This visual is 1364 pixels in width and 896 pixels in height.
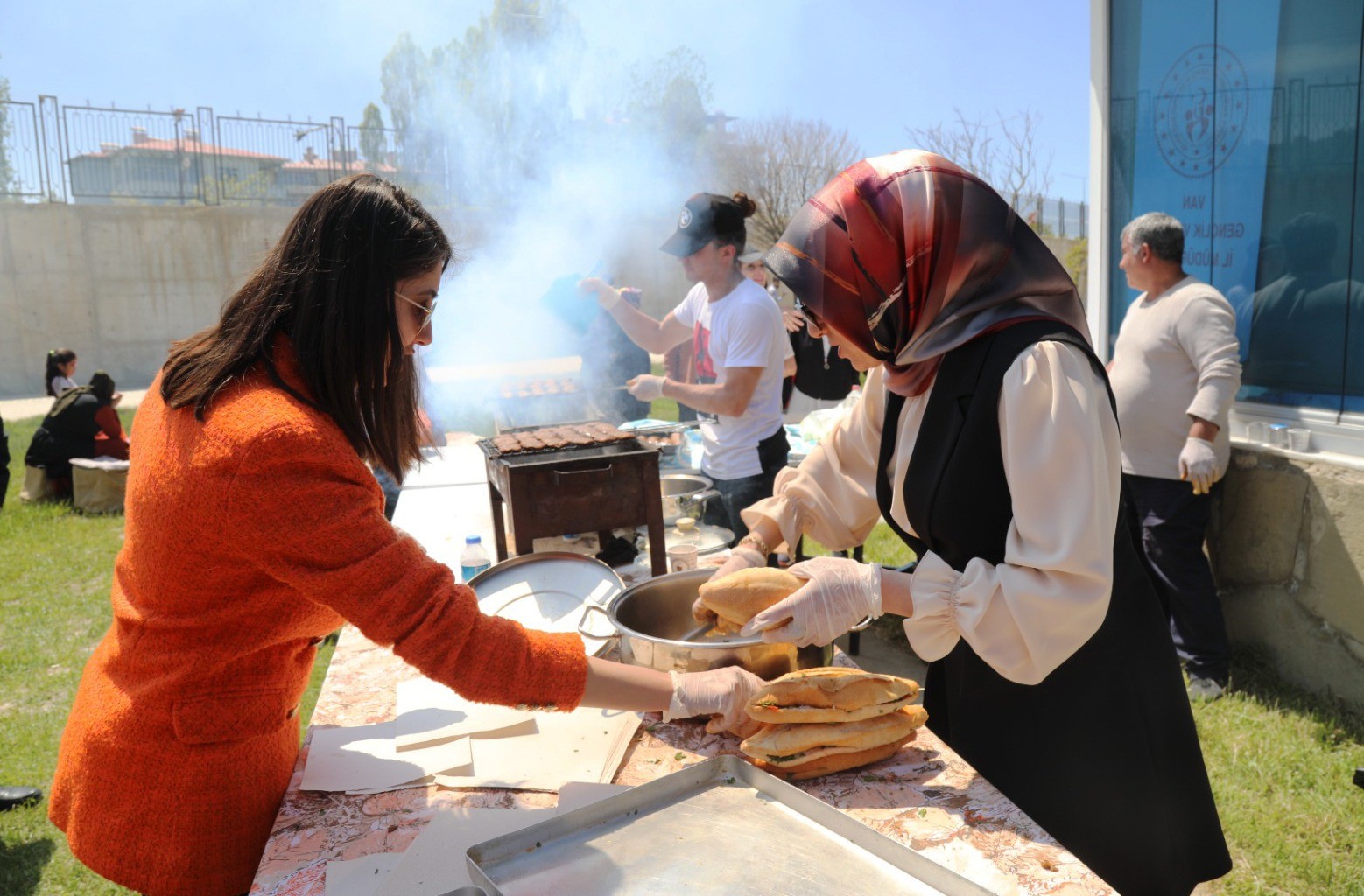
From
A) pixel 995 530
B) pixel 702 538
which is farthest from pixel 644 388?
pixel 995 530

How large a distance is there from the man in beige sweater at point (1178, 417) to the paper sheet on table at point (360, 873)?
3.97m

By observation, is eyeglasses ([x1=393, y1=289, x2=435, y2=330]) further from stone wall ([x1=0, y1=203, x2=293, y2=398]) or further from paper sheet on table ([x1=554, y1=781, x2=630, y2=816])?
stone wall ([x1=0, y1=203, x2=293, y2=398])

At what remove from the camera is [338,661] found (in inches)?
91.4

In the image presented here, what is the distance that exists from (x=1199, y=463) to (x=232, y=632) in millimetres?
4361

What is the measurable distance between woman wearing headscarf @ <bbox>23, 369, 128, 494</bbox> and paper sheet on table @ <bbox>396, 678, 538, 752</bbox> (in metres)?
7.87

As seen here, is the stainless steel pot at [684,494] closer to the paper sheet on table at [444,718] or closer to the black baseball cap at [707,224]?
the black baseball cap at [707,224]

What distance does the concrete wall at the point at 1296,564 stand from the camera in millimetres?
3994

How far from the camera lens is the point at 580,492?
9.30ft

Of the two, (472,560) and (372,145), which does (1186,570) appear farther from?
(372,145)

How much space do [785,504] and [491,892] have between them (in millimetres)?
1245

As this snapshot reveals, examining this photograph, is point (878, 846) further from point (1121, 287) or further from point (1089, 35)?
point (1089, 35)

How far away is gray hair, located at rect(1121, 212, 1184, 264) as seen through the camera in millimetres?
4555

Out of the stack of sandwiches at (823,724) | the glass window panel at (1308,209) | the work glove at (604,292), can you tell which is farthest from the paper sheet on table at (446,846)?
the glass window panel at (1308,209)

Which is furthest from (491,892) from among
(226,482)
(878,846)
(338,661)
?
(338,661)
